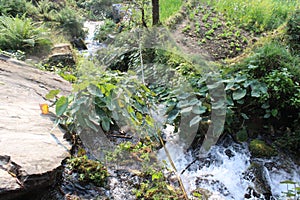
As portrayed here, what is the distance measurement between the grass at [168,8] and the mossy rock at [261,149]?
4.22 meters

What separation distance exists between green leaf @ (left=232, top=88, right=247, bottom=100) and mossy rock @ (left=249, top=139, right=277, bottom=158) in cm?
60

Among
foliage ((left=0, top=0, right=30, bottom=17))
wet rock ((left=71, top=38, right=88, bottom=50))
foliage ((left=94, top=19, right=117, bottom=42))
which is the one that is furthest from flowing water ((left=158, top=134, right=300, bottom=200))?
foliage ((left=0, top=0, right=30, bottom=17))

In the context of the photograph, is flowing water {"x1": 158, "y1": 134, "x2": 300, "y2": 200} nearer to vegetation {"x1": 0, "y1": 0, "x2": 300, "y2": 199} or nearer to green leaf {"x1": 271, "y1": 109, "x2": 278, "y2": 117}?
vegetation {"x1": 0, "y1": 0, "x2": 300, "y2": 199}

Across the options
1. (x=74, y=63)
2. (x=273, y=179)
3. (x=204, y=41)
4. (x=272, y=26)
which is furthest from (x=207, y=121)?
(x=272, y=26)

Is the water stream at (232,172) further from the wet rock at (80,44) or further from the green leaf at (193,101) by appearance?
the wet rock at (80,44)

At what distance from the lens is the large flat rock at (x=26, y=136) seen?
1.86 meters

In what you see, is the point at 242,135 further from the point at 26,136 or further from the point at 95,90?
the point at 26,136

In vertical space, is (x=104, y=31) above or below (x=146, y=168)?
above

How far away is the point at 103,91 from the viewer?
254cm

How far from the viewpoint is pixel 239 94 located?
125 inches

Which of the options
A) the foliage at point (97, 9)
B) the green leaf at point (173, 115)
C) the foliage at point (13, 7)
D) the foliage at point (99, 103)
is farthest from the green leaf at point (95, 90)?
the foliage at point (97, 9)

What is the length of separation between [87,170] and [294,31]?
4054mm

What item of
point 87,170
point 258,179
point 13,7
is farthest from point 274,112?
point 13,7

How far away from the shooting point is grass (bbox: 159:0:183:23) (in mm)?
6812
